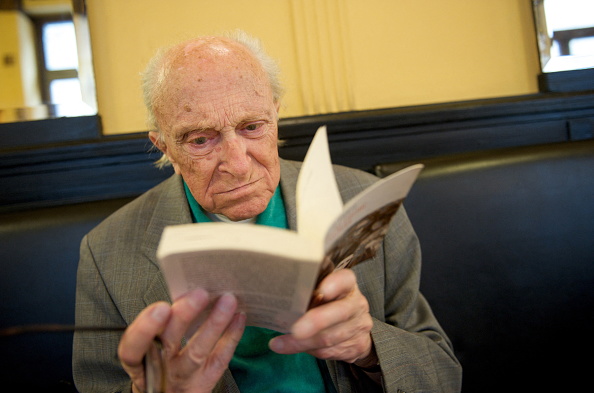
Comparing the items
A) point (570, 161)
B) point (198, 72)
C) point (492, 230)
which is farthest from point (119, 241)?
point (570, 161)

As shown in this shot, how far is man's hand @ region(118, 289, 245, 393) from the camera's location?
74 cm

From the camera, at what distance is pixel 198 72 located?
1.14 metres

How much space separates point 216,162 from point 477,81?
4.51ft

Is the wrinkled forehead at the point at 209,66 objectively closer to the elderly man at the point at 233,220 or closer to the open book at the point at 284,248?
the elderly man at the point at 233,220

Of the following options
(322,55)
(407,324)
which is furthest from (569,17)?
(407,324)

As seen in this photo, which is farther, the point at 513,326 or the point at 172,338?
the point at 513,326

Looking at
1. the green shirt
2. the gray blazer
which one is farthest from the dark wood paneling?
the green shirt

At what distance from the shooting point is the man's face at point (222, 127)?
114 cm

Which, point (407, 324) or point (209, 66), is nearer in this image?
point (209, 66)

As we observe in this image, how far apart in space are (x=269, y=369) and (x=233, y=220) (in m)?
0.36

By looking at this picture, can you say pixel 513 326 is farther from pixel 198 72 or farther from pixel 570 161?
pixel 198 72

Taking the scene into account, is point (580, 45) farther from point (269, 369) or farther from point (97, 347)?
point (97, 347)

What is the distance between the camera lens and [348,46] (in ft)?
6.63

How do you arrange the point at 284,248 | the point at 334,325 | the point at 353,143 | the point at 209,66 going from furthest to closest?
1. the point at 353,143
2. the point at 209,66
3. the point at 334,325
4. the point at 284,248
